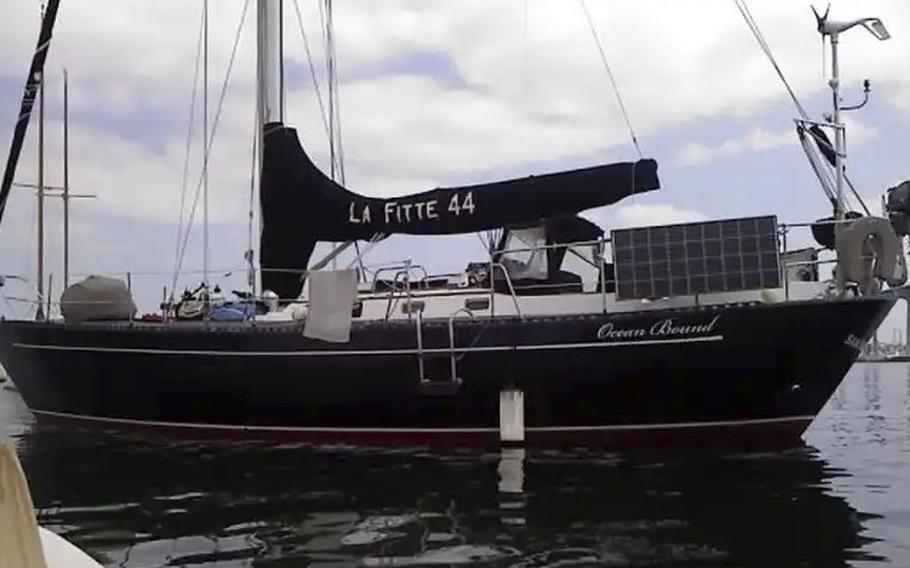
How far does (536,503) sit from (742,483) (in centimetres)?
234

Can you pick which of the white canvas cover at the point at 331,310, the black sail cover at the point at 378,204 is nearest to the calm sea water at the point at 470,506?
the white canvas cover at the point at 331,310

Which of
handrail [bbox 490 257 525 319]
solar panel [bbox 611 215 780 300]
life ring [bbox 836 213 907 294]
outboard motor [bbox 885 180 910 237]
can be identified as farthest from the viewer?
handrail [bbox 490 257 525 319]

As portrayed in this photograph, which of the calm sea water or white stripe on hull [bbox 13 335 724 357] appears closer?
the calm sea water

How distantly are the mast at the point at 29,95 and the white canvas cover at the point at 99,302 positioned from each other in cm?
244

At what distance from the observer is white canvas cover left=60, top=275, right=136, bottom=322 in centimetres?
1504

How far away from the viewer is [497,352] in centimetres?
1242

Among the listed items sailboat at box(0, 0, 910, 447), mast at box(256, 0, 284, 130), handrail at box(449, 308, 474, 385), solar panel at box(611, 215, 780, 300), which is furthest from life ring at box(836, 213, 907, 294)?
mast at box(256, 0, 284, 130)

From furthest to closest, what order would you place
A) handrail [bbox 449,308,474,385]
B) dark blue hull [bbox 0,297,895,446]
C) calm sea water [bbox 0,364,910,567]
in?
handrail [bbox 449,308,474,385] → dark blue hull [bbox 0,297,895,446] → calm sea water [bbox 0,364,910,567]

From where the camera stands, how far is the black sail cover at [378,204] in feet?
44.4

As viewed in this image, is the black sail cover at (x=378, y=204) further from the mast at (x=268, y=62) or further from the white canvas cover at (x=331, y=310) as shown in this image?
the white canvas cover at (x=331, y=310)

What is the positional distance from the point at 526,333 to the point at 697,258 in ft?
7.45

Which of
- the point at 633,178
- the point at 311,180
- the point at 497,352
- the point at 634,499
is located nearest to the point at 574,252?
the point at 633,178

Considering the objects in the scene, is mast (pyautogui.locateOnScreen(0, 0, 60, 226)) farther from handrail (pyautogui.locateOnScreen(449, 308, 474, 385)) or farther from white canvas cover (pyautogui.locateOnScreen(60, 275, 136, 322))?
handrail (pyautogui.locateOnScreen(449, 308, 474, 385))

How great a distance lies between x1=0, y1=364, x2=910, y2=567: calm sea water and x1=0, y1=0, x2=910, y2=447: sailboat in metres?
0.56
